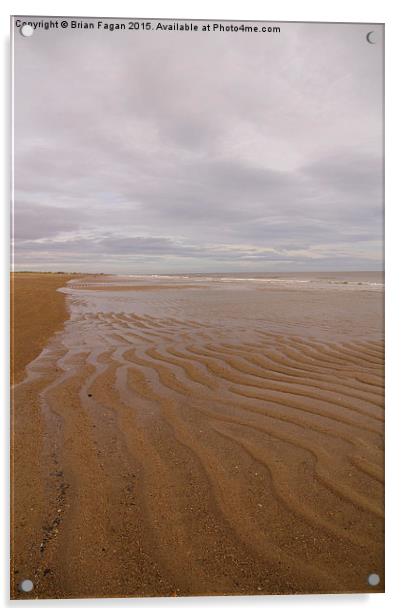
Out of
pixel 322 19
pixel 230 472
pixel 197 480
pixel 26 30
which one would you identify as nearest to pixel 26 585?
pixel 197 480

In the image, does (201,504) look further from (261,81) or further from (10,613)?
(261,81)

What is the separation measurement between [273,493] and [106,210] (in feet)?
8.17

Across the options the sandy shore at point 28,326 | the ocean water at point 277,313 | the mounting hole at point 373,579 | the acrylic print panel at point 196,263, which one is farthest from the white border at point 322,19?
the ocean water at point 277,313

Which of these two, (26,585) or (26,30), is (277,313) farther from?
(26,585)

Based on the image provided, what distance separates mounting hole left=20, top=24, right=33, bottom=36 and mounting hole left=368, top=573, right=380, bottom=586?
158 inches

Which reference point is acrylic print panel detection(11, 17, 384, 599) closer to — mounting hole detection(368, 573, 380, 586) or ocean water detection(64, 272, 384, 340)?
mounting hole detection(368, 573, 380, 586)

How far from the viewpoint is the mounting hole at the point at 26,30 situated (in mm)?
2559

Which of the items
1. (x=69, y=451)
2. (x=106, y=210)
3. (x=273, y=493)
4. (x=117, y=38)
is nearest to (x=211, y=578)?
(x=273, y=493)

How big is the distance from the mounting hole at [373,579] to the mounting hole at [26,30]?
13.1ft

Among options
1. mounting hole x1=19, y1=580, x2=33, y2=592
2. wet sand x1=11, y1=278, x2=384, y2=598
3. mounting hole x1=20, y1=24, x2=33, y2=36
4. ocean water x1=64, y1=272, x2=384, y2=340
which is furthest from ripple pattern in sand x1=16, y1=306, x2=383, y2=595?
mounting hole x1=20, y1=24, x2=33, y2=36

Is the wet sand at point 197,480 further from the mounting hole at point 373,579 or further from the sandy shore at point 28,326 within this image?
the sandy shore at point 28,326

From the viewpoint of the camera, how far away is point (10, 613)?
2211 millimetres

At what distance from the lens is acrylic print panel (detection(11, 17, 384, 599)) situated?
6.33ft

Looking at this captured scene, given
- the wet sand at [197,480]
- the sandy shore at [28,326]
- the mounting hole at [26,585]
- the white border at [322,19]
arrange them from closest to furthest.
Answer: the wet sand at [197,480], the mounting hole at [26,585], the white border at [322,19], the sandy shore at [28,326]
